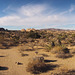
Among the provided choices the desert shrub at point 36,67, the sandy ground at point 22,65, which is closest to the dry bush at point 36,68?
the desert shrub at point 36,67

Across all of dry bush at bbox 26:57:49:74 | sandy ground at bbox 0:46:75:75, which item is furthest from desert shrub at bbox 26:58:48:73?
sandy ground at bbox 0:46:75:75

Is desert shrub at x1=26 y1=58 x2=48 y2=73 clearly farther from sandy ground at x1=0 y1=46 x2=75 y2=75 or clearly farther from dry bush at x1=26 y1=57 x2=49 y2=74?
sandy ground at x1=0 y1=46 x2=75 y2=75

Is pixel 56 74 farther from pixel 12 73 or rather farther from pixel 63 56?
pixel 63 56

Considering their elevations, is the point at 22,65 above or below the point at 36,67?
below

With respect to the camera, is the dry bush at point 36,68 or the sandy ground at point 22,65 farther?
the dry bush at point 36,68

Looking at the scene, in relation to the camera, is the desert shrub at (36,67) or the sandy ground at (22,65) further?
the desert shrub at (36,67)

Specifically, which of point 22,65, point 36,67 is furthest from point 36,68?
point 22,65

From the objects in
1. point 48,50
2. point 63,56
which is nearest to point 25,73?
point 63,56

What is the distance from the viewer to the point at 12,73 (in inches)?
219

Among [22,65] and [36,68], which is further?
[22,65]

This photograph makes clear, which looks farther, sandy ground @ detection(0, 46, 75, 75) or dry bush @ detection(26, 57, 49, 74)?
dry bush @ detection(26, 57, 49, 74)

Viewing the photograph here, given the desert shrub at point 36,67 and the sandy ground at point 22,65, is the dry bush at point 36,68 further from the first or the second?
the sandy ground at point 22,65

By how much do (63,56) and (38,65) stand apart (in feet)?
12.0

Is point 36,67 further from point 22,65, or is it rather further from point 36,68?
point 22,65
